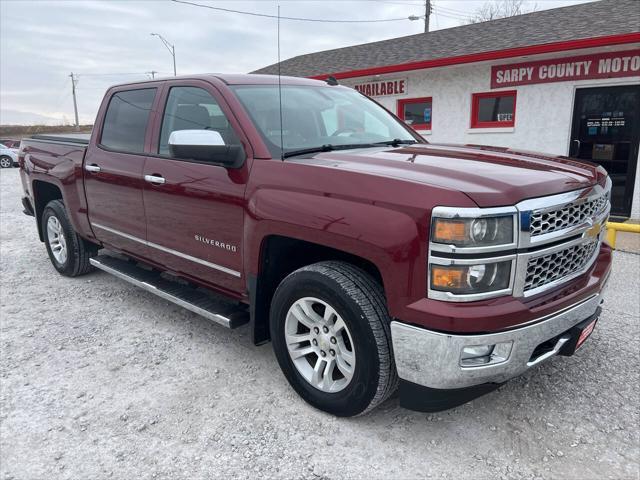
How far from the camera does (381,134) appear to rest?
3.78m

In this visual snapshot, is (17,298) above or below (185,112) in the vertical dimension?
below

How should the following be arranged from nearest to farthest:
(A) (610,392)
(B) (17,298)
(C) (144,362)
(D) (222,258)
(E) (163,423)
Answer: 1. (E) (163,423)
2. (A) (610,392)
3. (D) (222,258)
4. (C) (144,362)
5. (B) (17,298)

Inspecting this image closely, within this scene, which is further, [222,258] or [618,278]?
[618,278]

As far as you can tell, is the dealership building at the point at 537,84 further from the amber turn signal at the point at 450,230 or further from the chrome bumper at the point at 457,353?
the amber turn signal at the point at 450,230

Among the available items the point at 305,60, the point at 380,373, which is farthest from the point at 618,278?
the point at 305,60

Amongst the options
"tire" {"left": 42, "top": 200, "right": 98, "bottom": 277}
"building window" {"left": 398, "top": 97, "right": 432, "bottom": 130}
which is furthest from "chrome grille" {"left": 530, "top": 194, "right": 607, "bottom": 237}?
"building window" {"left": 398, "top": 97, "right": 432, "bottom": 130}

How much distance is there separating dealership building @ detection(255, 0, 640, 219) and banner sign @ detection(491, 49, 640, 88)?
17 millimetres

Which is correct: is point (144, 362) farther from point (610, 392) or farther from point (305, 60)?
point (305, 60)

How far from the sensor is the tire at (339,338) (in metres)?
2.49

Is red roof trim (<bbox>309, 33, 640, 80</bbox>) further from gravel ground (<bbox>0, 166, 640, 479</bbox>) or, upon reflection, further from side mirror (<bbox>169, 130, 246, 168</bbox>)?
side mirror (<bbox>169, 130, 246, 168</bbox>)

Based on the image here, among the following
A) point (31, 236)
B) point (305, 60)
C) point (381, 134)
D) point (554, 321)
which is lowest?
point (31, 236)

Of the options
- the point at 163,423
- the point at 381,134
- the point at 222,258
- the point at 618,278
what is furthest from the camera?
the point at 618,278

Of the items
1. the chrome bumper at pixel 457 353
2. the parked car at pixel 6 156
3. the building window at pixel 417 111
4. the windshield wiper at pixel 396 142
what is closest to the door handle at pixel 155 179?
the windshield wiper at pixel 396 142

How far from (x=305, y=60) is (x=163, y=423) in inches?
638
